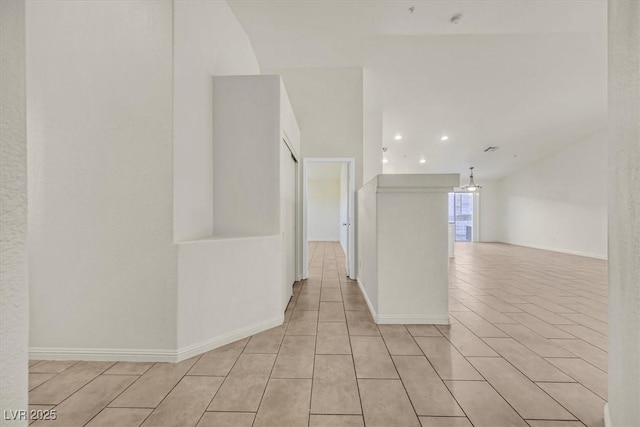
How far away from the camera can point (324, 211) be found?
1105 centimetres

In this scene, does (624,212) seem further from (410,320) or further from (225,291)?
(225,291)

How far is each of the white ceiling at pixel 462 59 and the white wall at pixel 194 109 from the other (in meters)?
1.01

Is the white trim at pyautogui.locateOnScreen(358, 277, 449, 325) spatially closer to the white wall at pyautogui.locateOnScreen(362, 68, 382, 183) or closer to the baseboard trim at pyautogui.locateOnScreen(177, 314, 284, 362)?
the baseboard trim at pyautogui.locateOnScreen(177, 314, 284, 362)

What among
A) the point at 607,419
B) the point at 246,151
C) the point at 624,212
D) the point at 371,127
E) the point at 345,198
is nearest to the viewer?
the point at 624,212

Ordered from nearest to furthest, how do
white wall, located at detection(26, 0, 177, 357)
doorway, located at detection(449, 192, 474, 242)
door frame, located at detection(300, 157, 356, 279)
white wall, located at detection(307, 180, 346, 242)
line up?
white wall, located at detection(26, 0, 177, 357) < door frame, located at detection(300, 157, 356, 279) < white wall, located at detection(307, 180, 346, 242) < doorway, located at detection(449, 192, 474, 242)

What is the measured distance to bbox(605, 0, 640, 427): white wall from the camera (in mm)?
1027

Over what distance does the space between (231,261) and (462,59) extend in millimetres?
4984

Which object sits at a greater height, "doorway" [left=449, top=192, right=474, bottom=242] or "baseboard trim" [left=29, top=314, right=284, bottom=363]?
"doorway" [left=449, top=192, right=474, bottom=242]

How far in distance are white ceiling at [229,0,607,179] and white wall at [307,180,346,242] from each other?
347 cm

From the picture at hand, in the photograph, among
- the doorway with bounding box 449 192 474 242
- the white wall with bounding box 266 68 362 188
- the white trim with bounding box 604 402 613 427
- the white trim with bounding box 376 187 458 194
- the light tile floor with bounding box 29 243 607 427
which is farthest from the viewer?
the doorway with bounding box 449 192 474 242

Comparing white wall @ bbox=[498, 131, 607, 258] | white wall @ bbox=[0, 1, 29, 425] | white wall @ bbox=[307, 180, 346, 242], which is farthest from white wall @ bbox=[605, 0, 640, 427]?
white wall @ bbox=[307, 180, 346, 242]

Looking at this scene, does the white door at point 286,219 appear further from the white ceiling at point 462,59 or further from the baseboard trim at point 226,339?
the white ceiling at point 462,59

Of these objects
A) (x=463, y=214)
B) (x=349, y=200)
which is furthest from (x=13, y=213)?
(x=463, y=214)

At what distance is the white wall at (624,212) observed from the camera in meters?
1.03
